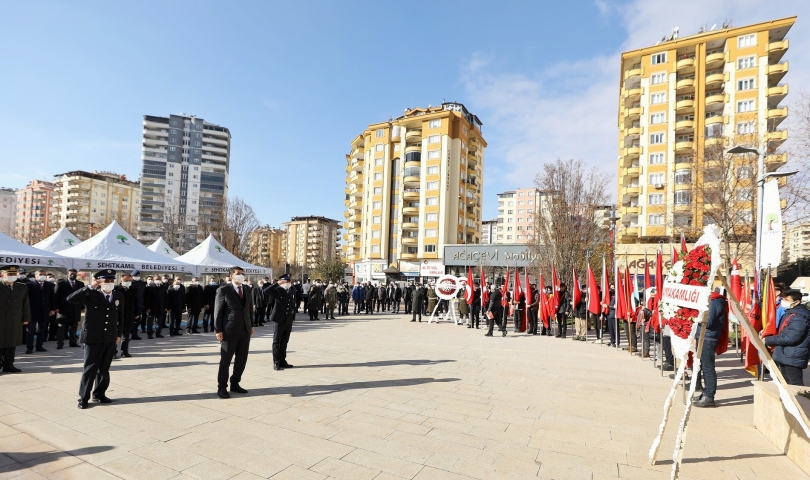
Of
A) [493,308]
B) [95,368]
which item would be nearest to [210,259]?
[493,308]

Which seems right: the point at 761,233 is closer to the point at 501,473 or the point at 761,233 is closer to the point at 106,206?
the point at 501,473

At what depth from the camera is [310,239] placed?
147500 millimetres

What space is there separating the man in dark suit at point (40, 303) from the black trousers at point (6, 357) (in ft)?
7.44

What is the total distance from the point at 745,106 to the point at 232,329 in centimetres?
5752

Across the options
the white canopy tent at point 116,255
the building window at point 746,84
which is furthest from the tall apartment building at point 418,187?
the white canopy tent at point 116,255

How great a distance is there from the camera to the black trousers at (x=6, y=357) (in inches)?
312

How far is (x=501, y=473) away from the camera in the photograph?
4.24 metres

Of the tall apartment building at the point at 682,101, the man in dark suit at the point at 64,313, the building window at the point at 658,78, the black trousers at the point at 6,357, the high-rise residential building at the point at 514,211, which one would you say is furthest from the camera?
the high-rise residential building at the point at 514,211

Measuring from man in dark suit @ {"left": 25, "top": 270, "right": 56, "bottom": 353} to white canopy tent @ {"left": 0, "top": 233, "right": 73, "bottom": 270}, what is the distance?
262cm

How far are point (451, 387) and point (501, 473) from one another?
3479mm

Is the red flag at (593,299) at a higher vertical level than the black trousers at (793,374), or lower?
higher

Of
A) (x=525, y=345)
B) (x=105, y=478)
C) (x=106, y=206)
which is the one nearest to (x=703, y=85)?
(x=525, y=345)

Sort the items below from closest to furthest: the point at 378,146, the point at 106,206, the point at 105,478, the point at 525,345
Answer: the point at 105,478
the point at 525,345
the point at 378,146
the point at 106,206

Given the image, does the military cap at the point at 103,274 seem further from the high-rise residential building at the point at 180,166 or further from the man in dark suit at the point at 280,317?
the high-rise residential building at the point at 180,166
